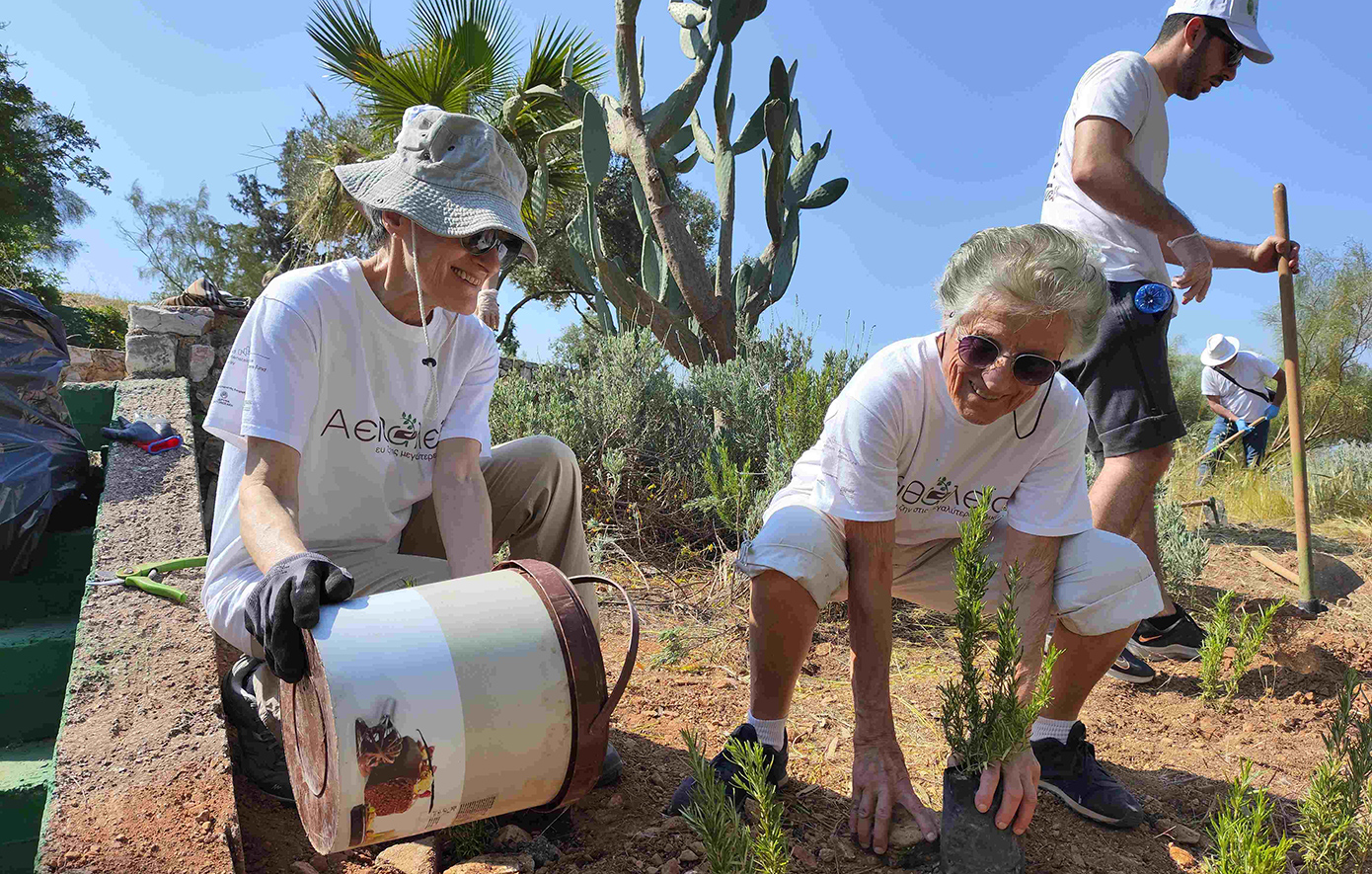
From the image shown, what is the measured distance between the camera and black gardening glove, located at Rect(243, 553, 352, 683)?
4.61ft

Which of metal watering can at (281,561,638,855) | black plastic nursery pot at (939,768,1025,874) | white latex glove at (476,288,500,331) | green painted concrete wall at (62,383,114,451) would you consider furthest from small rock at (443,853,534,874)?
white latex glove at (476,288,500,331)

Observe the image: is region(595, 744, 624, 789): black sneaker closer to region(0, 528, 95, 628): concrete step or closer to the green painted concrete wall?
region(0, 528, 95, 628): concrete step

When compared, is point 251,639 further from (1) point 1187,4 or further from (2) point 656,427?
(1) point 1187,4

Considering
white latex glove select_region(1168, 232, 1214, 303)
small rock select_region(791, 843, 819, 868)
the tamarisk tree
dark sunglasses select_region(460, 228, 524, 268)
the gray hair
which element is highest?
the tamarisk tree

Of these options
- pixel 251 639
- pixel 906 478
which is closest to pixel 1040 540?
pixel 906 478

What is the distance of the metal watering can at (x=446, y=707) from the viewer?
136cm

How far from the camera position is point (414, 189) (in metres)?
1.88

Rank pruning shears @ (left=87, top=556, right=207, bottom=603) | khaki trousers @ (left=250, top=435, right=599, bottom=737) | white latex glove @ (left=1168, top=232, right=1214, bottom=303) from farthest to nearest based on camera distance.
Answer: white latex glove @ (left=1168, top=232, right=1214, bottom=303), pruning shears @ (left=87, top=556, right=207, bottom=603), khaki trousers @ (left=250, top=435, right=599, bottom=737)

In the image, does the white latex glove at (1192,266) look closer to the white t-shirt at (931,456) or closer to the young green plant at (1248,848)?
the white t-shirt at (931,456)

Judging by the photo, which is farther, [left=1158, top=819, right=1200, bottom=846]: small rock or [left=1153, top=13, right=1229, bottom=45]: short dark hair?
[left=1153, top=13, right=1229, bottom=45]: short dark hair

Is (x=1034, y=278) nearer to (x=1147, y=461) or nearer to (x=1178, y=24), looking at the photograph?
(x=1147, y=461)

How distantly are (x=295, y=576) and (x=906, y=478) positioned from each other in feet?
4.25

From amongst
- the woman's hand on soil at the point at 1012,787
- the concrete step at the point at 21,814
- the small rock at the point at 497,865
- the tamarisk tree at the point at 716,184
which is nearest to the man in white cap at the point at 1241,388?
the tamarisk tree at the point at 716,184

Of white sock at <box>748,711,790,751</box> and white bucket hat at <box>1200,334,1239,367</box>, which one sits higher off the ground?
white bucket hat at <box>1200,334,1239,367</box>
